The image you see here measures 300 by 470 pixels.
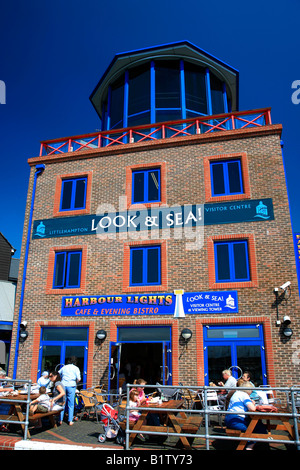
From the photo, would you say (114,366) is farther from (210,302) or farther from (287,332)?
(287,332)

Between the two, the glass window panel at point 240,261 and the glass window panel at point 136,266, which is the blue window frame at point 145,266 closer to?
the glass window panel at point 136,266

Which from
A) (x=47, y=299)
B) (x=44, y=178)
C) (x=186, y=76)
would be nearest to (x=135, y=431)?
(x=47, y=299)

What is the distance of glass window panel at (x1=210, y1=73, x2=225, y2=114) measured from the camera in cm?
2008

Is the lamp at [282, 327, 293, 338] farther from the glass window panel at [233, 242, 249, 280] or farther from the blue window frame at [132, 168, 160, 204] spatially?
the blue window frame at [132, 168, 160, 204]

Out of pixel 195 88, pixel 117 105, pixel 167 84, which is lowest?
pixel 117 105

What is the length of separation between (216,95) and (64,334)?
15.0 metres

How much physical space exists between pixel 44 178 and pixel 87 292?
18.6ft

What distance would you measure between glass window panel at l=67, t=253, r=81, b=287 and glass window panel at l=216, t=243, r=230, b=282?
5.45m

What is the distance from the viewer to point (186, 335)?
41.1ft

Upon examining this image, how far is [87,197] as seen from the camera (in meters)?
15.3

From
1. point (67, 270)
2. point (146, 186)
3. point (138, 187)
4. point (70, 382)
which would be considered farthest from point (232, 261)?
point (70, 382)

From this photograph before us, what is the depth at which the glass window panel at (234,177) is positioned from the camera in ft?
45.8

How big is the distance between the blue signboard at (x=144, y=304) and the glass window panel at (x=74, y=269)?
63 cm

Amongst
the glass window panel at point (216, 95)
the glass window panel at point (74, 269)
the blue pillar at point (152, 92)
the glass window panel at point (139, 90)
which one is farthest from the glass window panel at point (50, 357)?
the glass window panel at point (216, 95)
